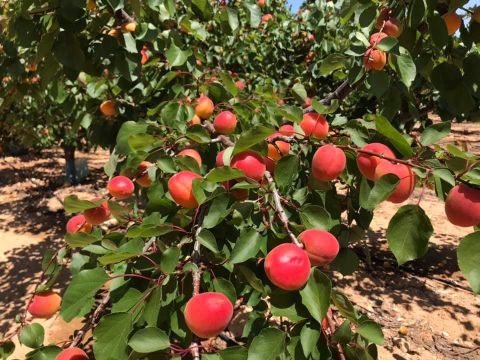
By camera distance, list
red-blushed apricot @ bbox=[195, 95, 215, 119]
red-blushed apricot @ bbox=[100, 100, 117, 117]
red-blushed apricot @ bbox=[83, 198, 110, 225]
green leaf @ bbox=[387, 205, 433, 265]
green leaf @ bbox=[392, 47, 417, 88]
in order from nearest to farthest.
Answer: green leaf @ bbox=[387, 205, 433, 265] < green leaf @ bbox=[392, 47, 417, 88] < red-blushed apricot @ bbox=[83, 198, 110, 225] < red-blushed apricot @ bbox=[195, 95, 215, 119] < red-blushed apricot @ bbox=[100, 100, 117, 117]

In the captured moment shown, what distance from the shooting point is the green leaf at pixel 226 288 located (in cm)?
90

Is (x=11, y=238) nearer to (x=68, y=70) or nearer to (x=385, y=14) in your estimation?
(x=68, y=70)

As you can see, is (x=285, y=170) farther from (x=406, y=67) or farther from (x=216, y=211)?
(x=406, y=67)

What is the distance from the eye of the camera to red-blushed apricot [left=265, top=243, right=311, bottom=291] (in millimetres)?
760

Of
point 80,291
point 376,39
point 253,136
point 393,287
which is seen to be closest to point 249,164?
point 253,136

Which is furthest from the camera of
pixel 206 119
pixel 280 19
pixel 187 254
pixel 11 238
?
pixel 11 238

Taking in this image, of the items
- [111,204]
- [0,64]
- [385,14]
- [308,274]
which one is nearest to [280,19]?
[0,64]

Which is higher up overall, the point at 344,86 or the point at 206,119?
the point at 344,86

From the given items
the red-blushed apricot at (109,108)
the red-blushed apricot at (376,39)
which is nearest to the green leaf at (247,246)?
the red-blushed apricot at (376,39)

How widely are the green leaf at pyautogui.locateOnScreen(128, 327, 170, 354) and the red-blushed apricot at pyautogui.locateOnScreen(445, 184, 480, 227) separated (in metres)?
0.61

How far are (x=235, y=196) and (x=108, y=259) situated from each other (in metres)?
0.33

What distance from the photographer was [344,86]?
1390 millimetres

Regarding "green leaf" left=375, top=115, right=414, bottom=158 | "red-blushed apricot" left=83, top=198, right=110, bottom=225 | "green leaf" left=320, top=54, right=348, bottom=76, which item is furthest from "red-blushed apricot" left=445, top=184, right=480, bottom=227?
"red-blushed apricot" left=83, top=198, right=110, bottom=225

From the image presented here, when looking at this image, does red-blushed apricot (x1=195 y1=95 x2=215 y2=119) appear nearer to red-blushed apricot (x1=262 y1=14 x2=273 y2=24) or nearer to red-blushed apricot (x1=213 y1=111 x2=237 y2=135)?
red-blushed apricot (x1=213 y1=111 x2=237 y2=135)
